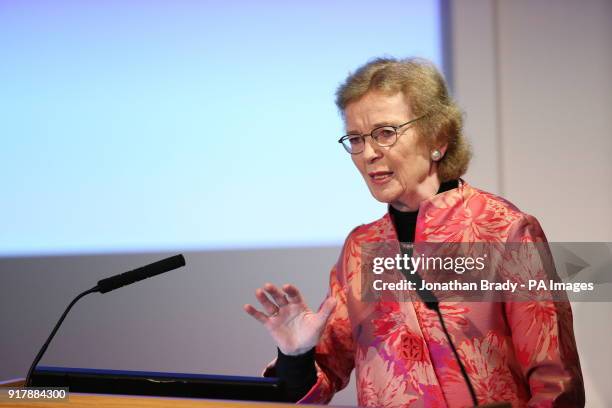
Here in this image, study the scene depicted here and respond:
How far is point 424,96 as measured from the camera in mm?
1812

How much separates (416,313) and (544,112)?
5.33 ft

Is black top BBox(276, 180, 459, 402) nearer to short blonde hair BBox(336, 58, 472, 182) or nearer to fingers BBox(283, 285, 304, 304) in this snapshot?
fingers BBox(283, 285, 304, 304)

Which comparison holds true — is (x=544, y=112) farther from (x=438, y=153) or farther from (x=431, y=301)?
(x=431, y=301)

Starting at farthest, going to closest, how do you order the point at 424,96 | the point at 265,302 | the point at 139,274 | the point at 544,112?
1. the point at 544,112
2. the point at 424,96
3. the point at 265,302
4. the point at 139,274

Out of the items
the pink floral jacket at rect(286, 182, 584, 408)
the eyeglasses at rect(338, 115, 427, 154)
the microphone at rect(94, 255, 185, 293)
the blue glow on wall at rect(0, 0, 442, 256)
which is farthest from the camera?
the blue glow on wall at rect(0, 0, 442, 256)

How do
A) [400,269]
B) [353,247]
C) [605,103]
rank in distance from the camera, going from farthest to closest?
1. [605,103]
2. [353,247]
3. [400,269]

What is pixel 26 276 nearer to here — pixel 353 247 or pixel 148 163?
pixel 148 163

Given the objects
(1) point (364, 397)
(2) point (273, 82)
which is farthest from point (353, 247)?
(2) point (273, 82)

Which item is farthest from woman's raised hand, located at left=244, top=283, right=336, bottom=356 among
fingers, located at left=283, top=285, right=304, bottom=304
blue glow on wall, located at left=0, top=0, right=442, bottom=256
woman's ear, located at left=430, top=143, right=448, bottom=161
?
blue glow on wall, located at left=0, top=0, right=442, bottom=256

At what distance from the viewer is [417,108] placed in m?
1.81

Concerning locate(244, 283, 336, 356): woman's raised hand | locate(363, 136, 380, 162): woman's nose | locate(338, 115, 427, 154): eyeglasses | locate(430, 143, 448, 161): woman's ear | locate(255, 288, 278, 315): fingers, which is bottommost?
locate(244, 283, 336, 356): woman's raised hand

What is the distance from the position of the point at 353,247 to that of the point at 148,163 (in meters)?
1.37

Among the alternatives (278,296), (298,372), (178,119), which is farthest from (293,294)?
(178,119)

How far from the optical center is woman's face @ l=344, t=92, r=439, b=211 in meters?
1.80
